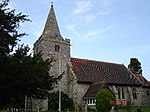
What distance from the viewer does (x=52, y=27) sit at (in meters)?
42.8

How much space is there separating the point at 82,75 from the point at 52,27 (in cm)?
994

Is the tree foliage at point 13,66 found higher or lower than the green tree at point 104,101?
higher

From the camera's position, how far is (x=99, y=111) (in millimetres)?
32250

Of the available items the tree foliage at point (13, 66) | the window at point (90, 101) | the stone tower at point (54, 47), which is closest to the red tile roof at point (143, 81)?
the window at point (90, 101)

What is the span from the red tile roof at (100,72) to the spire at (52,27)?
5.63 m

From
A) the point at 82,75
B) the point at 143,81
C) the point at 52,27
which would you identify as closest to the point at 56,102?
the point at 82,75

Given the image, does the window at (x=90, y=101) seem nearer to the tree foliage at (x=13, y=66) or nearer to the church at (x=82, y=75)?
the church at (x=82, y=75)

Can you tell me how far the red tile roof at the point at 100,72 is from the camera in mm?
41619

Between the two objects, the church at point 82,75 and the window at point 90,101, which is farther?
the church at point 82,75

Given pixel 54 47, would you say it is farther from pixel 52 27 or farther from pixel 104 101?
pixel 104 101

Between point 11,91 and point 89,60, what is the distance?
31695 mm

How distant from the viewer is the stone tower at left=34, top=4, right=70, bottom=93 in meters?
40.9

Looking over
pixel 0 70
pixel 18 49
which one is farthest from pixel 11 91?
pixel 18 49

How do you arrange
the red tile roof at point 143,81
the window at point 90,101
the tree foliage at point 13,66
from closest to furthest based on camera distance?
the tree foliage at point 13,66, the window at point 90,101, the red tile roof at point 143,81
